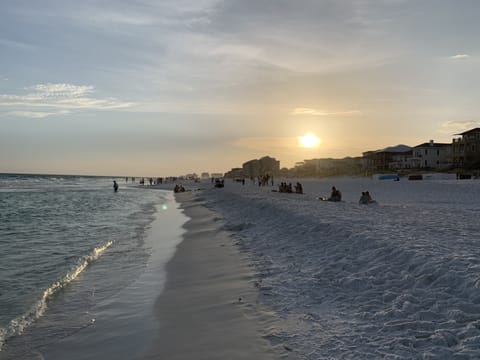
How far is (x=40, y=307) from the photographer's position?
819 centimetres

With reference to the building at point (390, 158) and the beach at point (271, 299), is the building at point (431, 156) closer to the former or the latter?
the building at point (390, 158)

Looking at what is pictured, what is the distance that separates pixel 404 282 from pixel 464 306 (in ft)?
5.00

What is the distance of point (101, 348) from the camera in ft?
19.8

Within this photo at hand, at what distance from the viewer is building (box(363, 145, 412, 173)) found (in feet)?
357

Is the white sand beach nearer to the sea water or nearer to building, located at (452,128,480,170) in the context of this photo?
the sea water

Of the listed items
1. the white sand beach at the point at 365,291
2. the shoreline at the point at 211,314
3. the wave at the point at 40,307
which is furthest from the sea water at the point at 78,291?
the white sand beach at the point at 365,291

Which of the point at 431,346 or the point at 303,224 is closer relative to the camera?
the point at 431,346

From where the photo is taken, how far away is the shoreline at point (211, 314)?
5574mm

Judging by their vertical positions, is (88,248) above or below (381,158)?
below

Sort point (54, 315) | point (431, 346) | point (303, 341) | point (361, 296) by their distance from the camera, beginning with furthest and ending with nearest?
point (54, 315) < point (361, 296) < point (303, 341) < point (431, 346)

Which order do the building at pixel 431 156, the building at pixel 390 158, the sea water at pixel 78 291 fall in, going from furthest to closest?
1. the building at pixel 390 158
2. the building at pixel 431 156
3. the sea water at pixel 78 291

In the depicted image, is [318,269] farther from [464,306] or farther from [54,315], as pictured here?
[54,315]

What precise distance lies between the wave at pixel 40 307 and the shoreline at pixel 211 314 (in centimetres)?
237

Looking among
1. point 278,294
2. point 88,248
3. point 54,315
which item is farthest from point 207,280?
point 88,248
